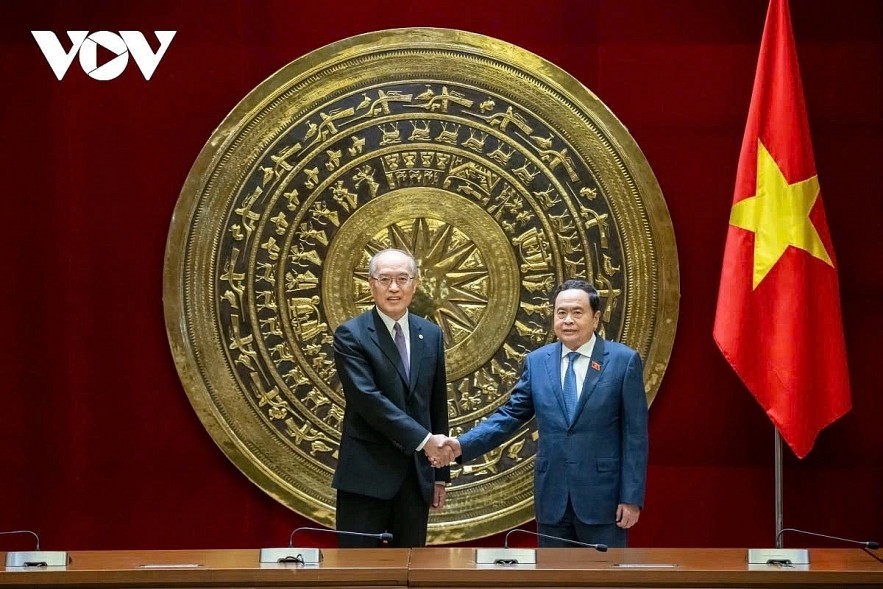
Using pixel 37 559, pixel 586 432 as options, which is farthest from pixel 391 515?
pixel 37 559

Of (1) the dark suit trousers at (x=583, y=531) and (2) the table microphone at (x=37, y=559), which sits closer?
(2) the table microphone at (x=37, y=559)

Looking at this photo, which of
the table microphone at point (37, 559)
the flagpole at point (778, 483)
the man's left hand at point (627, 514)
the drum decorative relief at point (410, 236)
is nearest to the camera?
the table microphone at point (37, 559)

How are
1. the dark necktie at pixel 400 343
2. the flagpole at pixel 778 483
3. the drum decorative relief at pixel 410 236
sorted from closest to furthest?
the dark necktie at pixel 400 343 → the flagpole at pixel 778 483 → the drum decorative relief at pixel 410 236

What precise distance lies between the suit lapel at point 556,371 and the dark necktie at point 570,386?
1 cm

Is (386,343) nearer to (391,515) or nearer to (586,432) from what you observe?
(391,515)

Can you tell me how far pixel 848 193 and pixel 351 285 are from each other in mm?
1877

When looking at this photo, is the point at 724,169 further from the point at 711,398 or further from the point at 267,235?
the point at 267,235

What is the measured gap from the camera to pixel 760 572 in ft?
8.96

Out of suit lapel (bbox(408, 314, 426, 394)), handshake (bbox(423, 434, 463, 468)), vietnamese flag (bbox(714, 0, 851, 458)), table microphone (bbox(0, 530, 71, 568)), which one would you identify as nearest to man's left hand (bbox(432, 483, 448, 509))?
handshake (bbox(423, 434, 463, 468))

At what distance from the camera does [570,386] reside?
391 centimetres

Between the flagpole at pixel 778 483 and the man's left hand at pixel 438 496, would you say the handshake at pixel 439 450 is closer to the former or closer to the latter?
the man's left hand at pixel 438 496

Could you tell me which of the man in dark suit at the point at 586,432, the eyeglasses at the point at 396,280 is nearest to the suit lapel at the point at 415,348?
the eyeglasses at the point at 396,280

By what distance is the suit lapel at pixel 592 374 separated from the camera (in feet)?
12.6

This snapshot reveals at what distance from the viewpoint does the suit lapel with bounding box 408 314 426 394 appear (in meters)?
3.96
